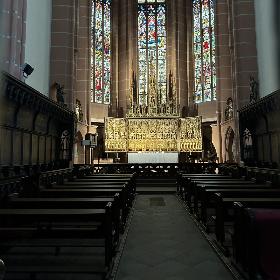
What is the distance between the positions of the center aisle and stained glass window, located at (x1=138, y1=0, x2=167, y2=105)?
724 inches

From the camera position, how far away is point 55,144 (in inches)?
517

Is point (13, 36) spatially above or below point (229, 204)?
above

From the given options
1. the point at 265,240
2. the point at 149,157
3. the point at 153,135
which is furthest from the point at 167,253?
the point at 153,135

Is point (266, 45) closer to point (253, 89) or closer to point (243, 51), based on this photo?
point (243, 51)

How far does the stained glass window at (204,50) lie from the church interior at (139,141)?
0.09 m

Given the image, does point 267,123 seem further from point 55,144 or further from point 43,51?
point 43,51

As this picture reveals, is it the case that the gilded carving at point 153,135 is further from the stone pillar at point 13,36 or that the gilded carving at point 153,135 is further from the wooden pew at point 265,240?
the wooden pew at point 265,240

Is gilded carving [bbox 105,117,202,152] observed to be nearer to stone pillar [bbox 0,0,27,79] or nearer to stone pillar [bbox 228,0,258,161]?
stone pillar [bbox 228,0,258,161]

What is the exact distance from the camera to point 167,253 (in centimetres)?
462

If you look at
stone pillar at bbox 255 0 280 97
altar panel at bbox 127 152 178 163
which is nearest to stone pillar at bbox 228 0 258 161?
stone pillar at bbox 255 0 280 97

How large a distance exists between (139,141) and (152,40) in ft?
34.6

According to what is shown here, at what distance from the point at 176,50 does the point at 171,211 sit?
18.0 metres

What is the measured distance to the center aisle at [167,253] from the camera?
3785 millimetres

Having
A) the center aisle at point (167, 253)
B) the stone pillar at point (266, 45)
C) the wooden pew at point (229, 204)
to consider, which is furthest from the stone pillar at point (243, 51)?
the wooden pew at point (229, 204)
